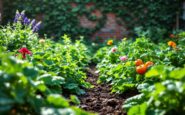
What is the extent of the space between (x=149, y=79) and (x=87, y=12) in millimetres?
6731

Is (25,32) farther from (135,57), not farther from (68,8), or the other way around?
(68,8)

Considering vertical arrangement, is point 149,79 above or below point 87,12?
below

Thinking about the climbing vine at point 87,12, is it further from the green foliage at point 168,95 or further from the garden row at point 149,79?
the green foliage at point 168,95

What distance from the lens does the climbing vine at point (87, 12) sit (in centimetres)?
951

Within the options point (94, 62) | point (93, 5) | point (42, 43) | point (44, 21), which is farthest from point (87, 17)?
point (42, 43)

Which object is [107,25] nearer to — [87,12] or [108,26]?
[108,26]

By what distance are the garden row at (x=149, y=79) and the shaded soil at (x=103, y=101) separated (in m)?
0.08

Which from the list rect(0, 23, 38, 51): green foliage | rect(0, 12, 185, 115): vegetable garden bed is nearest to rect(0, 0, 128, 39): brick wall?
rect(0, 12, 185, 115): vegetable garden bed

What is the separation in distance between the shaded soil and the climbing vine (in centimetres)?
571

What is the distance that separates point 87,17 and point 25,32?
5.10 m

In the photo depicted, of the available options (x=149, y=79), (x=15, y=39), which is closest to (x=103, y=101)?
(x=149, y=79)

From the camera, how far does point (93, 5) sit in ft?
31.5

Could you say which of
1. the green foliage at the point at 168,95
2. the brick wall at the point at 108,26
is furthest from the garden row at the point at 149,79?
the brick wall at the point at 108,26

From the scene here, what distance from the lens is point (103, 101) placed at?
10.4 feet
